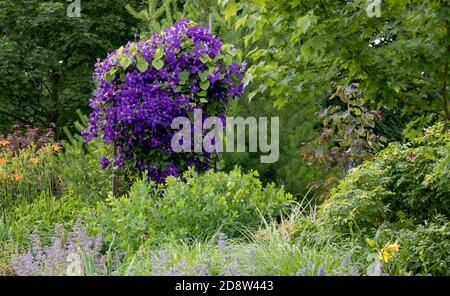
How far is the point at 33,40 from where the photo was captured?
1241 centimetres

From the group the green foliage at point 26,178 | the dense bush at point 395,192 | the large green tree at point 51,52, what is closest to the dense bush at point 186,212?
the dense bush at point 395,192

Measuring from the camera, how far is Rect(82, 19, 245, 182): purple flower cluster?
6801 millimetres

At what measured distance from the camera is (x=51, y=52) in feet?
40.1

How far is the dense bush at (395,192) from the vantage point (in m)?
4.78

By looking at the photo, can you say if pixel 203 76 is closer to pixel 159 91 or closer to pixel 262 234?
pixel 159 91

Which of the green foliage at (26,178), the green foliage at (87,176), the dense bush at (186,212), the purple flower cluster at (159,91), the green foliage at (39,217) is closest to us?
the dense bush at (186,212)

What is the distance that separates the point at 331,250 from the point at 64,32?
899 cm

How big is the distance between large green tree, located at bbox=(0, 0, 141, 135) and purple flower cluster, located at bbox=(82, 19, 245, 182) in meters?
5.12

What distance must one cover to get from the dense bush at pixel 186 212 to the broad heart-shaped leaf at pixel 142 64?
1551mm

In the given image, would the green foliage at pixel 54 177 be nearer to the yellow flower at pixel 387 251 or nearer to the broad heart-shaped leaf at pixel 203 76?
the broad heart-shaped leaf at pixel 203 76

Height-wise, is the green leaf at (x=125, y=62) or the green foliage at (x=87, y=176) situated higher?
the green leaf at (x=125, y=62)

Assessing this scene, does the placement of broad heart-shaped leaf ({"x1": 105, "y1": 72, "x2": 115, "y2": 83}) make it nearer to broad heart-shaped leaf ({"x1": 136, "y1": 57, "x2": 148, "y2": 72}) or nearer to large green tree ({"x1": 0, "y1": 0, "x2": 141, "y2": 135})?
broad heart-shaped leaf ({"x1": 136, "y1": 57, "x2": 148, "y2": 72})

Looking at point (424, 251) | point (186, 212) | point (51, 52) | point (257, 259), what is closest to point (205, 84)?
point (186, 212)
